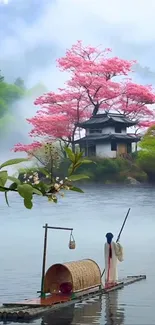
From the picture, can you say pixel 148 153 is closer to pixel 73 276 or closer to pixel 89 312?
pixel 73 276

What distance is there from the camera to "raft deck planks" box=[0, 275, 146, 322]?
4250 mm

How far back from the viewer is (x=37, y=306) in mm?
4488

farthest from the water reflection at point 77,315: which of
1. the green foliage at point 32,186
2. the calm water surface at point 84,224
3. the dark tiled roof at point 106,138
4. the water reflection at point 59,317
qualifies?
the dark tiled roof at point 106,138

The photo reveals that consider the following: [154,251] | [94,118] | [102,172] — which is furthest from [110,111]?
[154,251]

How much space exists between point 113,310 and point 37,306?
637 millimetres

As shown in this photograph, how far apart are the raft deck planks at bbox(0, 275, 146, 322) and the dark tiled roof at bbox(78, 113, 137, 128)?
16.2ft

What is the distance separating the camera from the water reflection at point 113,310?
14.8 feet

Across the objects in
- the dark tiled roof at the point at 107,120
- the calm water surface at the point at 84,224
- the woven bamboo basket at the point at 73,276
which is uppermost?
the dark tiled roof at the point at 107,120

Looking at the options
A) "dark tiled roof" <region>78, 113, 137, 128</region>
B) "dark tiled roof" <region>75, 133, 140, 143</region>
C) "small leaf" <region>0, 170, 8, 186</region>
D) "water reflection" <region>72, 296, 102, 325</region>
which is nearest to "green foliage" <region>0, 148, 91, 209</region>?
"small leaf" <region>0, 170, 8, 186</region>

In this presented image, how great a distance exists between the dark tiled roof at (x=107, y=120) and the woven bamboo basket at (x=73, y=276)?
4.89 meters

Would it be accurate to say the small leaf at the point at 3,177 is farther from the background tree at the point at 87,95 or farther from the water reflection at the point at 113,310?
the background tree at the point at 87,95

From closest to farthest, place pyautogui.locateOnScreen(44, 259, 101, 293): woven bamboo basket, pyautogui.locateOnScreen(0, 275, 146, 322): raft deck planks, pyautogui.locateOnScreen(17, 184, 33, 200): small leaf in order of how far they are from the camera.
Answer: pyautogui.locateOnScreen(17, 184, 33, 200): small leaf < pyautogui.locateOnScreen(0, 275, 146, 322): raft deck planks < pyautogui.locateOnScreen(44, 259, 101, 293): woven bamboo basket

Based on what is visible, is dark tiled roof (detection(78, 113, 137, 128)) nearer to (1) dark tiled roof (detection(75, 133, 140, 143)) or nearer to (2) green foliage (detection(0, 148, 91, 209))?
(1) dark tiled roof (detection(75, 133, 140, 143))

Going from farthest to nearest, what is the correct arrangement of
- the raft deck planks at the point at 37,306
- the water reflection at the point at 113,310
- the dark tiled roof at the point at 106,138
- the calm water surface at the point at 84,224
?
the dark tiled roof at the point at 106,138
the calm water surface at the point at 84,224
the water reflection at the point at 113,310
the raft deck planks at the point at 37,306
